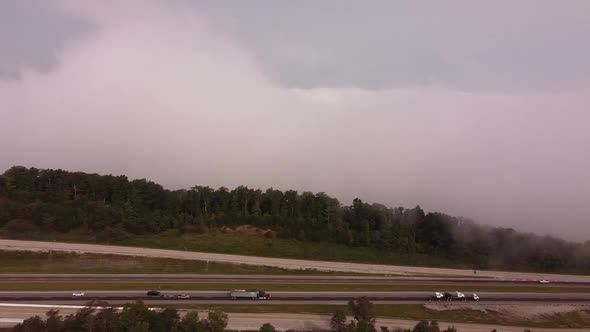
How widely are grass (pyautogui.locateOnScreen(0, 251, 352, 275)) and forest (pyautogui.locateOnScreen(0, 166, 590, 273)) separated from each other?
9019mm

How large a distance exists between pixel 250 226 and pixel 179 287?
3042cm

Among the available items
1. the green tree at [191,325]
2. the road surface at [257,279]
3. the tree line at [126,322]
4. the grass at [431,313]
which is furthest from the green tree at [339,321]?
the road surface at [257,279]

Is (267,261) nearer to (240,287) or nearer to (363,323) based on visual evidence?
(240,287)

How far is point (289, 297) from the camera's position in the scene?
63000mm

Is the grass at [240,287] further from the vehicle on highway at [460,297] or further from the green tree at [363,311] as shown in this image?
the green tree at [363,311]

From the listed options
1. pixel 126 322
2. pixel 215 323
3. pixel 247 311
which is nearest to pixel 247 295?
pixel 247 311

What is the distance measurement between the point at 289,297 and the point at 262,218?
109 feet

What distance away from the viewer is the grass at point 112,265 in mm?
75438

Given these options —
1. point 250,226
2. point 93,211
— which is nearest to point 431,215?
point 250,226

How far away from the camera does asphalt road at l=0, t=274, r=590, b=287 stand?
69.1m

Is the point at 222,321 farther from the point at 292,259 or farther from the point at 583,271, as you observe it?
the point at 583,271

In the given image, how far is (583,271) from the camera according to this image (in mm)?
87625

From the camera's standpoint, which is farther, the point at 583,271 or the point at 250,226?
the point at 250,226

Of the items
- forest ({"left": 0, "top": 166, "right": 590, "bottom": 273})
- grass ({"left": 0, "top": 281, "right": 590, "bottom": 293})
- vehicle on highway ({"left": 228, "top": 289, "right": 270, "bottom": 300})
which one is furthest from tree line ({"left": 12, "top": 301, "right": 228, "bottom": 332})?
forest ({"left": 0, "top": 166, "right": 590, "bottom": 273})
